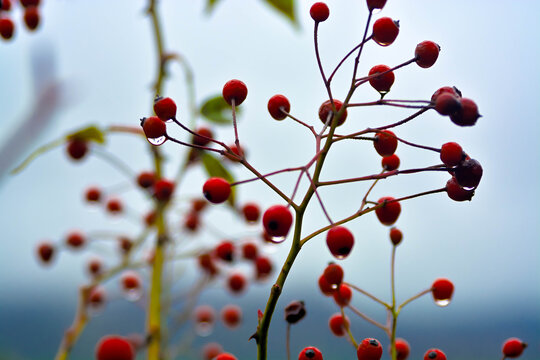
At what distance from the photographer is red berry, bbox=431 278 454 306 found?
47cm

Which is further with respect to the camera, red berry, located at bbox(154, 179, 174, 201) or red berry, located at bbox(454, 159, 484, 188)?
red berry, located at bbox(154, 179, 174, 201)

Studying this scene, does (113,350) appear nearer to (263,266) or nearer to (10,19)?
(263,266)

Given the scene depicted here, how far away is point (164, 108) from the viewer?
0.38m

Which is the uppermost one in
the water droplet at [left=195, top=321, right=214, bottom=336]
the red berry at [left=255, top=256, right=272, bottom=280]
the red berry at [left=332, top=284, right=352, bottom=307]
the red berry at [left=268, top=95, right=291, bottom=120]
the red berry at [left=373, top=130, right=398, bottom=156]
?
the red berry at [left=255, top=256, right=272, bottom=280]

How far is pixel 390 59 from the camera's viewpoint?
65 centimetres

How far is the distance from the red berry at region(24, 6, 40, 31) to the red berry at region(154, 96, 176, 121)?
1.78ft

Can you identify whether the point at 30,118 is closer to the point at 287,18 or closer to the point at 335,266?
the point at 287,18

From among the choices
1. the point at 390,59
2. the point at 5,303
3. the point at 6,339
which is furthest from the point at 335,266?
the point at 5,303

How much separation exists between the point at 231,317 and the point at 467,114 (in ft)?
2.21

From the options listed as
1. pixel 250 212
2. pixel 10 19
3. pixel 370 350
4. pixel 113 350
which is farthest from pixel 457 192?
pixel 10 19

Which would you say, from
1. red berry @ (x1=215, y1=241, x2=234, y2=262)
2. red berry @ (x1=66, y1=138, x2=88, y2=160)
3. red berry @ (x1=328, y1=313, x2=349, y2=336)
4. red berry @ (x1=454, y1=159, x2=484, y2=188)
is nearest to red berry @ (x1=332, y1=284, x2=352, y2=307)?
red berry @ (x1=328, y1=313, x2=349, y2=336)

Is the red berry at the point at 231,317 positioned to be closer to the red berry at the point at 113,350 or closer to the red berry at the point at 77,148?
the red berry at the point at 77,148

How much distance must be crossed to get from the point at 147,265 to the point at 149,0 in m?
0.43

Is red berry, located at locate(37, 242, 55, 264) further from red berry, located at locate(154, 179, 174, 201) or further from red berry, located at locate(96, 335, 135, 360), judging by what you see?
red berry, located at locate(96, 335, 135, 360)
